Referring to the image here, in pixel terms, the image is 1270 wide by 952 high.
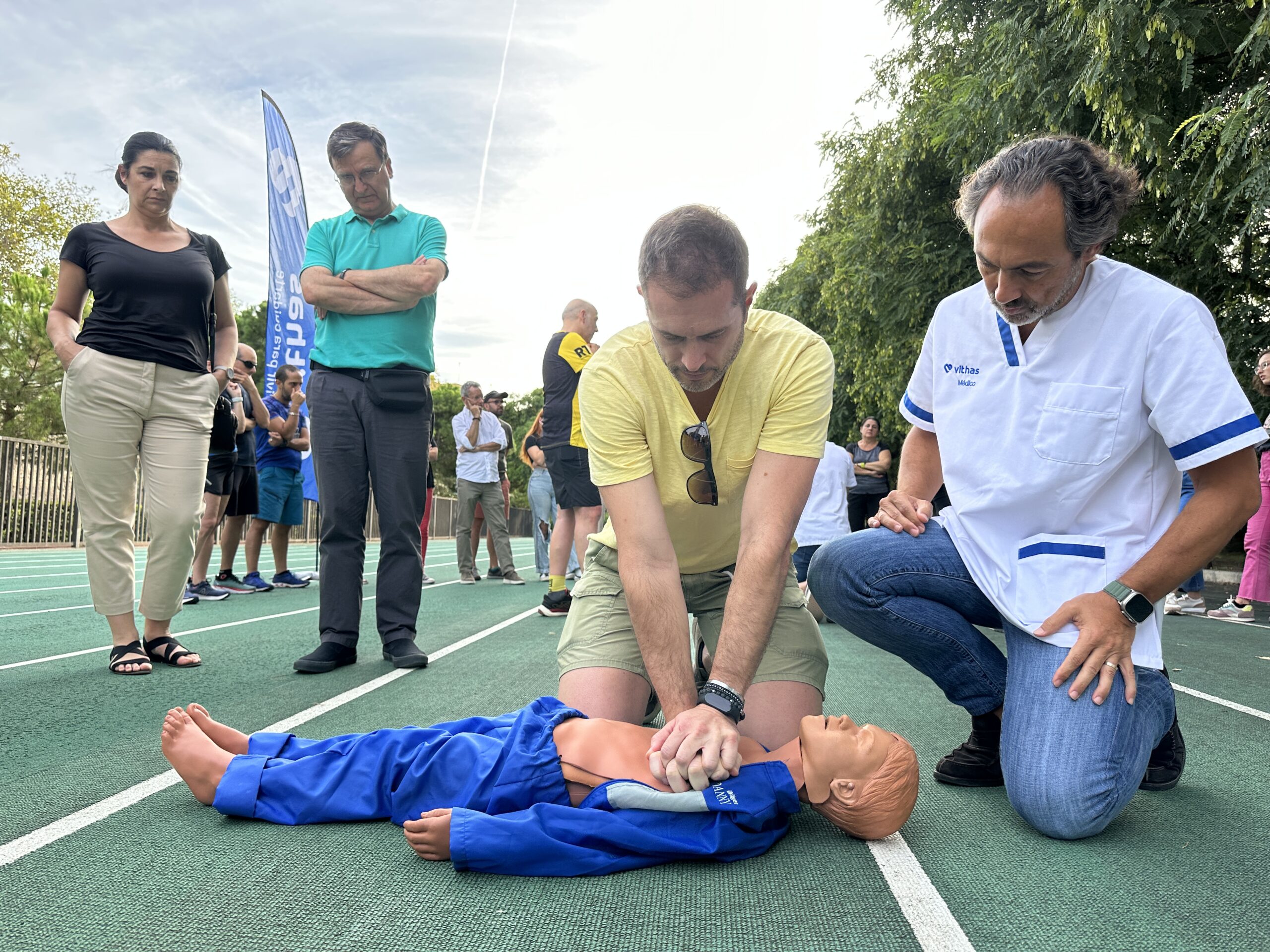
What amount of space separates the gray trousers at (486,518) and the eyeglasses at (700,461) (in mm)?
7916

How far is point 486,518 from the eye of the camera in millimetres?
10672

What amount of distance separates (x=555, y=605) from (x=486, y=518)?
3.97 metres

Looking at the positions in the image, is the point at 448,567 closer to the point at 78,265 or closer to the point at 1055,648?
the point at 78,265

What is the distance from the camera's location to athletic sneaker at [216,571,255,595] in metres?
8.13

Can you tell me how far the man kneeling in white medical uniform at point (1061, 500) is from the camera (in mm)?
2273

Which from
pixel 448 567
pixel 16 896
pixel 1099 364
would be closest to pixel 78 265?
pixel 16 896

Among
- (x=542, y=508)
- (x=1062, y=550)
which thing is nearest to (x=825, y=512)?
(x=1062, y=550)

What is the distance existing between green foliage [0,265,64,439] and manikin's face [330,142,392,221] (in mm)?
21535

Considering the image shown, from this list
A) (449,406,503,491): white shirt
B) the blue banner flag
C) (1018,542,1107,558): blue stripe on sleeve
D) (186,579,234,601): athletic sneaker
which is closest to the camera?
(1018,542,1107,558): blue stripe on sleeve

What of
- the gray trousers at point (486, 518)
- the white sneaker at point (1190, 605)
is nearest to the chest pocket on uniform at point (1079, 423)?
the white sneaker at point (1190, 605)

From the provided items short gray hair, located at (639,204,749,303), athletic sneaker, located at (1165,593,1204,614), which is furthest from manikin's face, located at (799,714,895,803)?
athletic sneaker, located at (1165,593,1204,614)

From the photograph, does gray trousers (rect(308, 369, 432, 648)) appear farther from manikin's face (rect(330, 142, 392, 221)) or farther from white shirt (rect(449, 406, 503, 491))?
white shirt (rect(449, 406, 503, 491))

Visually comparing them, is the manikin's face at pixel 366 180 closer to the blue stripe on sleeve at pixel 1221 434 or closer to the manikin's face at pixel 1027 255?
the manikin's face at pixel 1027 255

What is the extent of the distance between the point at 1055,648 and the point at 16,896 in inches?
91.7
